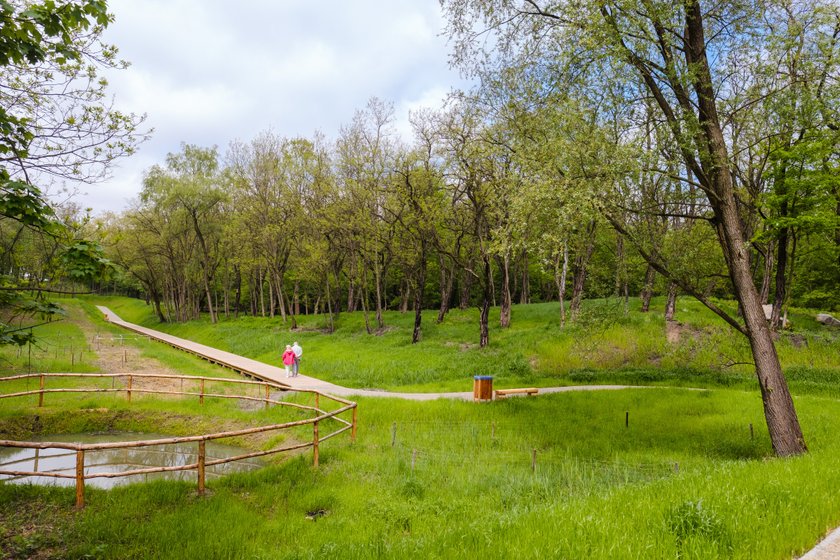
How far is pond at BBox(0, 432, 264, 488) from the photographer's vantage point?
1077 centimetres

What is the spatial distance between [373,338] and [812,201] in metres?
23.4

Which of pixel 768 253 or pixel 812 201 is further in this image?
pixel 768 253

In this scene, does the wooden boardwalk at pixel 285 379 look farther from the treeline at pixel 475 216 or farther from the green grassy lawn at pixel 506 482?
the treeline at pixel 475 216

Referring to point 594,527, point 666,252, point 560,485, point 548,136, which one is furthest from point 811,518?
point 548,136

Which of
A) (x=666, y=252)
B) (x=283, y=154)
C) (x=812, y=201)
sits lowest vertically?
(x=666, y=252)

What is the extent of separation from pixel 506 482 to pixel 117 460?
33.4 feet

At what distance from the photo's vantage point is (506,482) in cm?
863

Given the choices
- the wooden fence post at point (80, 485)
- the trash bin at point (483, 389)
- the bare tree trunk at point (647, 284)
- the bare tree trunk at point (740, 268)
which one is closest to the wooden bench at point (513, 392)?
the trash bin at point (483, 389)

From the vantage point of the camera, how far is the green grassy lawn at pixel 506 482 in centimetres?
491

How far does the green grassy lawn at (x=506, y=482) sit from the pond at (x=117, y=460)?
87 centimetres

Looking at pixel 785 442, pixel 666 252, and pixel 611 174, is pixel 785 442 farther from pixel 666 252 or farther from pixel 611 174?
pixel 611 174

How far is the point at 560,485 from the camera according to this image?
8375 millimetres

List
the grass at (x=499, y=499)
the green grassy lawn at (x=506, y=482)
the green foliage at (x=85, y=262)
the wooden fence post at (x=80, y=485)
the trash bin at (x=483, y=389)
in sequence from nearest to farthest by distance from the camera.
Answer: the grass at (x=499, y=499), the green grassy lawn at (x=506, y=482), the green foliage at (x=85, y=262), the wooden fence post at (x=80, y=485), the trash bin at (x=483, y=389)

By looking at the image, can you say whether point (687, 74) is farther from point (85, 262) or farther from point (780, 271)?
point (780, 271)
